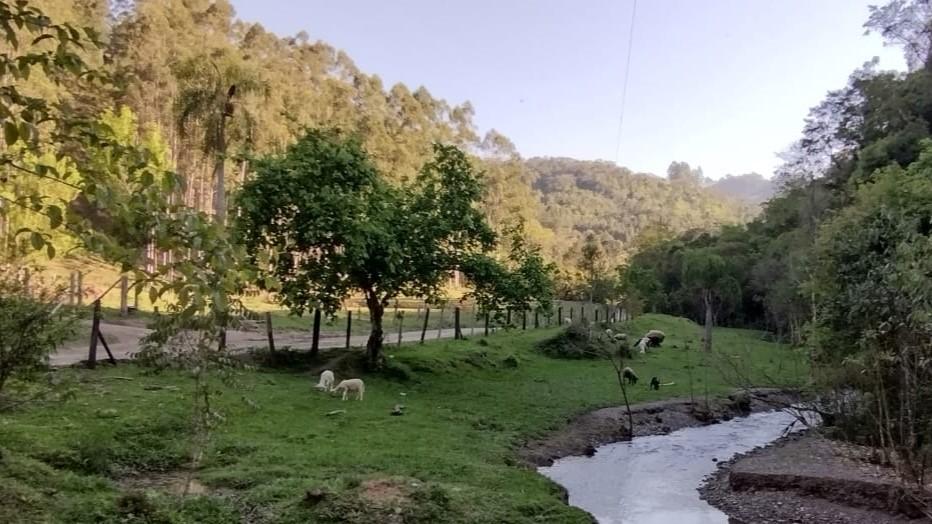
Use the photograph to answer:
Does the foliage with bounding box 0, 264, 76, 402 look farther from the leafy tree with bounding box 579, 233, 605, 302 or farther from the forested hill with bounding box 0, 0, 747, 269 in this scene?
the leafy tree with bounding box 579, 233, 605, 302

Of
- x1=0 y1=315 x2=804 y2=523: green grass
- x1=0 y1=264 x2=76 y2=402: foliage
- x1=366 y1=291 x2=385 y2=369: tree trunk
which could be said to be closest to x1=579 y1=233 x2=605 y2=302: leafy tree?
x1=0 y1=315 x2=804 y2=523: green grass

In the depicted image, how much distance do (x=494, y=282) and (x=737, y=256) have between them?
45.0m

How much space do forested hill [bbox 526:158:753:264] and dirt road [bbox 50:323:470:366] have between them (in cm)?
6503

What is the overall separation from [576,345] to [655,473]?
1446 centimetres

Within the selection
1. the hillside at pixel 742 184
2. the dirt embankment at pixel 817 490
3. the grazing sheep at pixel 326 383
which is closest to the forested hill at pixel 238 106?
the grazing sheep at pixel 326 383

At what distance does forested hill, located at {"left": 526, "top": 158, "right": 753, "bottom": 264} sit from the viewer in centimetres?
10581

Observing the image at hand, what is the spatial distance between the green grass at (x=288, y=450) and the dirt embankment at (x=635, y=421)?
1.54 ft

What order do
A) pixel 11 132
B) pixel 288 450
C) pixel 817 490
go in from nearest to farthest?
pixel 11 132 → pixel 288 450 → pixel 817 490

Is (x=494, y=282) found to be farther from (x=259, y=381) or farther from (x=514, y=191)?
(x=514, y=191)

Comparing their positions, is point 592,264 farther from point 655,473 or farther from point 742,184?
point 742,184

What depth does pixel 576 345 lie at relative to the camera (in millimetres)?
28969

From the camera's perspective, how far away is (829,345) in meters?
16.5

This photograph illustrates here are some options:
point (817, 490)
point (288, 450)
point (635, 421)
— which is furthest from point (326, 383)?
point (817, 490)

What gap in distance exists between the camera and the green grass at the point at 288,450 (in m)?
7.79
